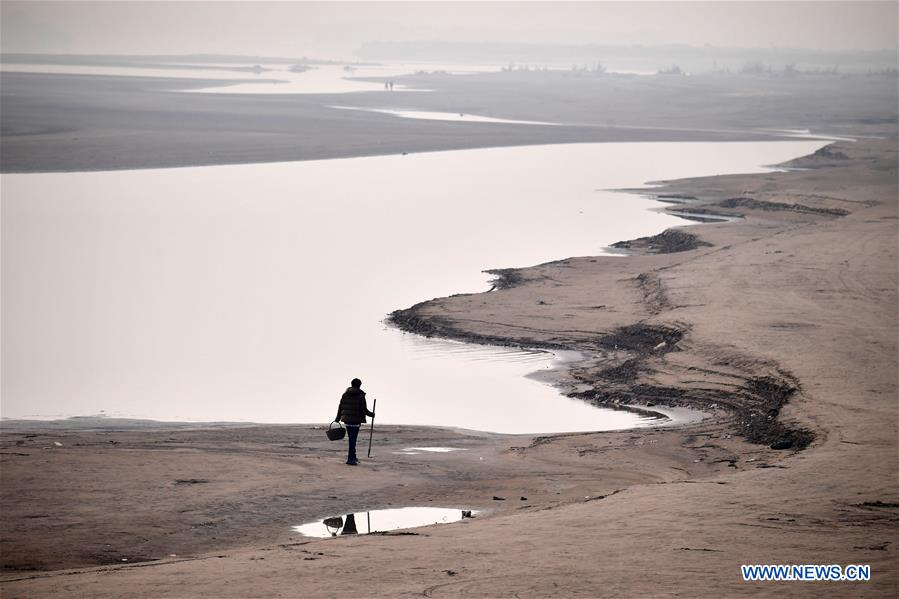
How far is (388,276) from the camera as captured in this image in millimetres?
32312

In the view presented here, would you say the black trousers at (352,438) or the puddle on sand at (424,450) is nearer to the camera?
the black trousers at (352,438)

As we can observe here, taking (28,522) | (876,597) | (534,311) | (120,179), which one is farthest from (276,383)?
(120,179)

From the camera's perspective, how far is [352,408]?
15656 millimetres

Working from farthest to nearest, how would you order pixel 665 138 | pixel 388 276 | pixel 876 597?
pixel 665 138
pixel 388 276
pixel 876 597

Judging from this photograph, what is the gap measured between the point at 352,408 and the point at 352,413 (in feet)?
0.27

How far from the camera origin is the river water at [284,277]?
20.6m

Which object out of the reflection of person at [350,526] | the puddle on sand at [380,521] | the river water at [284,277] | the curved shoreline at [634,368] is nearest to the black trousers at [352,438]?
the puddle on sand at [380,521]

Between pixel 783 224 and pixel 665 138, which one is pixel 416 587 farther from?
pixel 665 138

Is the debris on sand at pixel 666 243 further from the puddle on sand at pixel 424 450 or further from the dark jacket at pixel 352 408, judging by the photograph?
the dark jacket at pixel 352 408

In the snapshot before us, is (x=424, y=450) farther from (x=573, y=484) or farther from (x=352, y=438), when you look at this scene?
(x=573, y=484)

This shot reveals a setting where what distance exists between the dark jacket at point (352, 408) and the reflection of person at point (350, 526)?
7.42ft

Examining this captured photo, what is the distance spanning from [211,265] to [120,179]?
18.8 meters

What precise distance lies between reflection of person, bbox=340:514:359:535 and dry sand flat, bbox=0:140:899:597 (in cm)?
24

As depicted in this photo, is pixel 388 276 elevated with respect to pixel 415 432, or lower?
elevated
